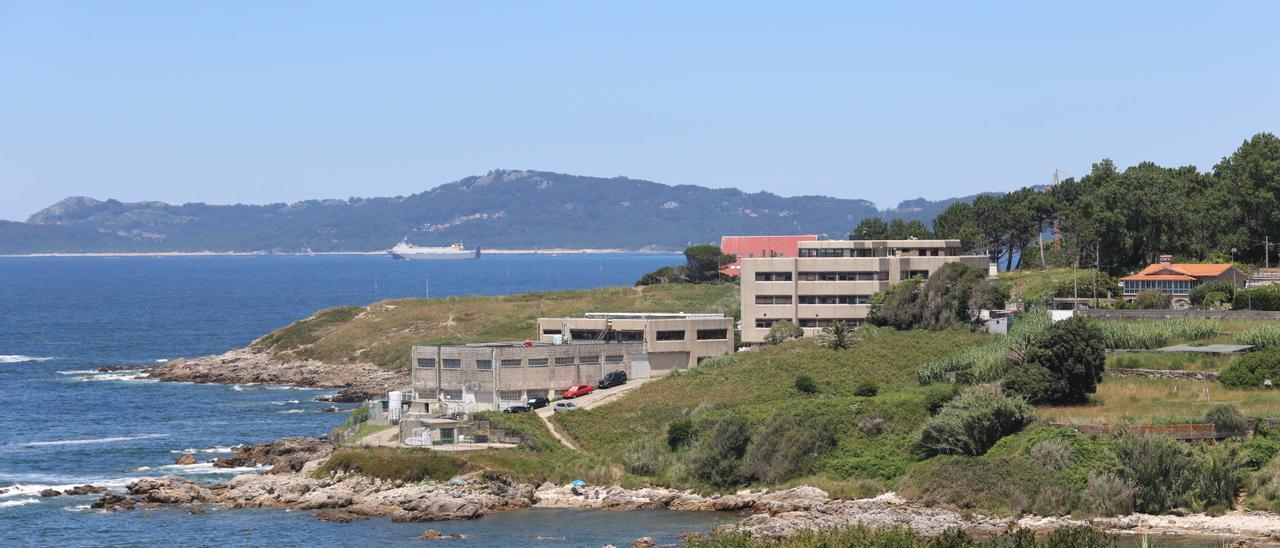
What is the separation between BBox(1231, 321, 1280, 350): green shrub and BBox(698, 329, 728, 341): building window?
30.6m

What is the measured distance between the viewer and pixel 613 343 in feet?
314

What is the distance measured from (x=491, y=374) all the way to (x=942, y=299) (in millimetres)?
30719

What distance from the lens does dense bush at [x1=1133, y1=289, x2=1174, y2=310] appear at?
101 metres

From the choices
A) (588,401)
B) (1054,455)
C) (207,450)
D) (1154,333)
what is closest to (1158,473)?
(1054,455)

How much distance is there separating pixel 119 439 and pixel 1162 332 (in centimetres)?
5971

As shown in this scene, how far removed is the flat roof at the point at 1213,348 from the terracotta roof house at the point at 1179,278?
17.8 meters

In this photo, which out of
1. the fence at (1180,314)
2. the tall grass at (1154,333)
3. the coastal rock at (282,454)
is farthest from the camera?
the fence at (1180,314)

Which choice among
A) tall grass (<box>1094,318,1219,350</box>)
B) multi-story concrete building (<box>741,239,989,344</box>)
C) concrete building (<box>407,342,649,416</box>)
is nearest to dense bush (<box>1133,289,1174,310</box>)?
tall grass (<box>1094,318,1219,350</box>)

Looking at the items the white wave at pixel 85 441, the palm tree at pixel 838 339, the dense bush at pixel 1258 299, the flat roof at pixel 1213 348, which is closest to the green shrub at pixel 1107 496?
the flat roof at pixel 1213 348

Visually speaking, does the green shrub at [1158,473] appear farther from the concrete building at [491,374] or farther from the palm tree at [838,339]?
the concrete building at [491,374]

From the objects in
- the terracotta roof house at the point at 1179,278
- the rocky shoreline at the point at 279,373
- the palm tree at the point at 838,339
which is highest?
the terracotta roof house at the point at 1179,278

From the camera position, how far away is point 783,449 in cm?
7369

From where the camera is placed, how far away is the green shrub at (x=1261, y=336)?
271ft

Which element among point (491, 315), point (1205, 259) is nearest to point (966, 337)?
point (1205, 259)
